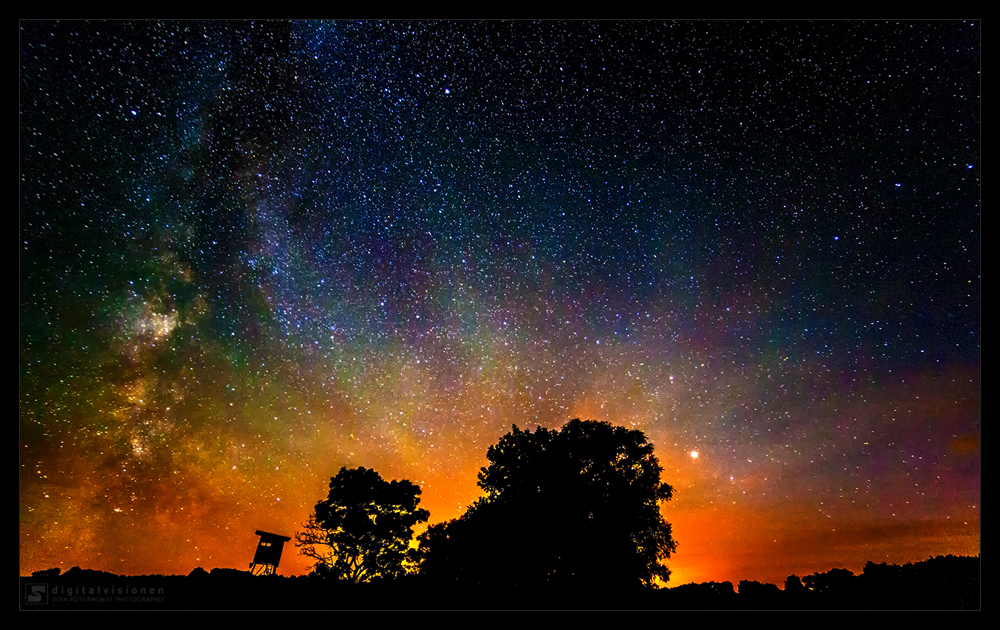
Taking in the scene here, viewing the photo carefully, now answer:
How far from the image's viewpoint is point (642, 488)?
15961mm

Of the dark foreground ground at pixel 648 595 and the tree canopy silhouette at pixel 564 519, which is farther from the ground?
the tree canopy silhouette at pixel 564 519

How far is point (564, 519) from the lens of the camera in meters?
15.1

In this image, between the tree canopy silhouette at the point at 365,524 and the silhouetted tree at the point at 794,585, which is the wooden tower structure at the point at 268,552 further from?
the silhouetted tree at the point at 794,585

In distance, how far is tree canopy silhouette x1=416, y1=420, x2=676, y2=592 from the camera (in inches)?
571

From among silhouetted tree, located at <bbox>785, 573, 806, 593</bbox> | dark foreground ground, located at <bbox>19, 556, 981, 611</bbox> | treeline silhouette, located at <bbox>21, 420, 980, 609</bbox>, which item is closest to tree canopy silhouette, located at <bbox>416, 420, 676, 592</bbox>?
treeline silhouette, located at <bbox>21, 420, 980, 609</bbox>

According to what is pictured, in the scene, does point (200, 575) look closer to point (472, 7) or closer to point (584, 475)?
point (584, 475)

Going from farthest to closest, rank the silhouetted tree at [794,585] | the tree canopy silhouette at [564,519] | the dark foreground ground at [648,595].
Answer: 1. the tree canopy silhouette at [564,519]
2. the silhouetted tree at [794,585]
3. the dark foreground ground at [648,595]

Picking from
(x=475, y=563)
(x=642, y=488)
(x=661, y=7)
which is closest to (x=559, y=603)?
(x=475, y=563)

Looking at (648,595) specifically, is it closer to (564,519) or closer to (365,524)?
(564,519)

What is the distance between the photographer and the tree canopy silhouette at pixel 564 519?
14.5 metres

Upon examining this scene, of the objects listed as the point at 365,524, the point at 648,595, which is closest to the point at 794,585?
the point at 648,595

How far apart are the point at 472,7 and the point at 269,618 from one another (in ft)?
21.6

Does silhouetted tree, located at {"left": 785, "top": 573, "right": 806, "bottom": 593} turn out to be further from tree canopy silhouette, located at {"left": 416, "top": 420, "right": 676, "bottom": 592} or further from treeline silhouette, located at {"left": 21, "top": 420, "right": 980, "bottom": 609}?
tree canopy silhouette, located at {"left": 416, "top": 420, "right": 676, "bottom": 592}

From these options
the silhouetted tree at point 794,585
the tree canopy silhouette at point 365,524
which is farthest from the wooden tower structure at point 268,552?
the silhouetted tree at point 794,585
